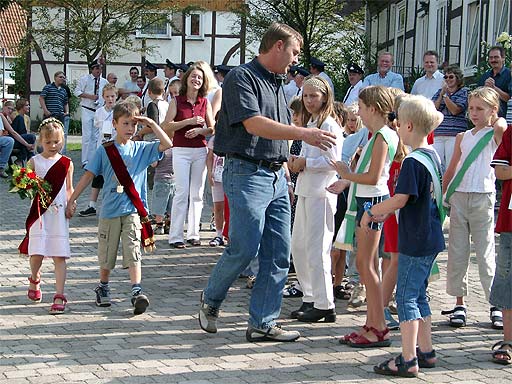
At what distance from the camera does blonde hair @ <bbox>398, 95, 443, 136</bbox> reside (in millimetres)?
5965

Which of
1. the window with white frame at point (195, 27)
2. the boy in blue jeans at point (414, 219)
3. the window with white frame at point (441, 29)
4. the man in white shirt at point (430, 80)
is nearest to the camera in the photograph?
the boy in blue jeans at point (414, 219)

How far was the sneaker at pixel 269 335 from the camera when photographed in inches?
266

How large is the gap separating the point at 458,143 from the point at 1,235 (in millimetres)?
6665

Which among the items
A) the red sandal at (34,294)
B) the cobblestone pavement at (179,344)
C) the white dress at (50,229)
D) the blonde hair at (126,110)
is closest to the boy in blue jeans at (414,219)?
the cobblestone pavement at (179,344)

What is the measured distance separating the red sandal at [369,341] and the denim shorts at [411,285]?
0.68 metres

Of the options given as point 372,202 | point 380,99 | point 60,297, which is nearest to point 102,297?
point 60,297

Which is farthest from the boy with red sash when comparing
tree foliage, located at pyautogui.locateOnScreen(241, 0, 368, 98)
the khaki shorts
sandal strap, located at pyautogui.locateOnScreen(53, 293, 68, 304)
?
tree foliage, located at pyautogui.locateOnScreen(241, 0, 368, 98)

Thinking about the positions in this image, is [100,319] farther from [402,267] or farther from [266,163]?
[402,267]

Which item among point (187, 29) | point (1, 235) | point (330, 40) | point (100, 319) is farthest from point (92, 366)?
point (187, 29)

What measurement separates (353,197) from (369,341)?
1.10m

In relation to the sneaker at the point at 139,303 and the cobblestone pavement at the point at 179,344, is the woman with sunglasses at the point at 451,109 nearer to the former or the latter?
the cobblestone pavement at the point at 179,344

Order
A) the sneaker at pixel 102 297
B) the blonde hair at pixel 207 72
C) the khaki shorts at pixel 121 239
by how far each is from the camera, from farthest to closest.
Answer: the blonde hair at pixel 207 72
the sneaker at pixel 102 297
the khaki shorts at pixel 121 239

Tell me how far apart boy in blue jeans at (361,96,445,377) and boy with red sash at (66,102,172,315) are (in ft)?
8.03

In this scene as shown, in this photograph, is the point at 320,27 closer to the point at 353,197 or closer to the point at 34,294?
the point at 34,294
